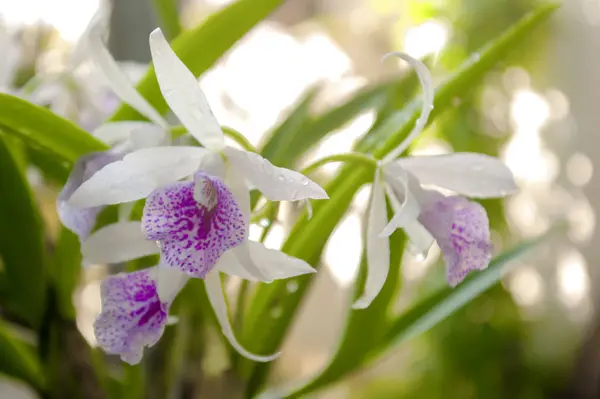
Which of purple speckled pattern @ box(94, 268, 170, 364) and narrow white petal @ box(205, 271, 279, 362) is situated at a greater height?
purple speckled pattern @ box(94, 268, 170, 364)

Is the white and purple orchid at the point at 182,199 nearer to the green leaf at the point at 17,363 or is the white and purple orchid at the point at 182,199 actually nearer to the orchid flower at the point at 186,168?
the orchid flower at the point at 186,168

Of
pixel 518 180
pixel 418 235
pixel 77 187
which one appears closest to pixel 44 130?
pixel 77 187

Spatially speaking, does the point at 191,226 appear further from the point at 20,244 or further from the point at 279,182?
the point at 20,244

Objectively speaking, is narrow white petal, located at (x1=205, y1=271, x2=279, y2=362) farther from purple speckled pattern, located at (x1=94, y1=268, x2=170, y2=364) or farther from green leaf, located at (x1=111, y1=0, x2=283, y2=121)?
green leaf, located at (x1=111, y1=0, x2=283, y2=121)

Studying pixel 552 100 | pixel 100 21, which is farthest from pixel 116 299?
pixel 552 100

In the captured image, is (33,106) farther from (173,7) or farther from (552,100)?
(552,100)

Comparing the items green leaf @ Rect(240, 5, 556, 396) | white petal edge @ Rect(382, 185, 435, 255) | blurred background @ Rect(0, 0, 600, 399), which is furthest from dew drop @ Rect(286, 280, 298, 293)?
blurred background @ Rect(0, 0, 600, 399)
